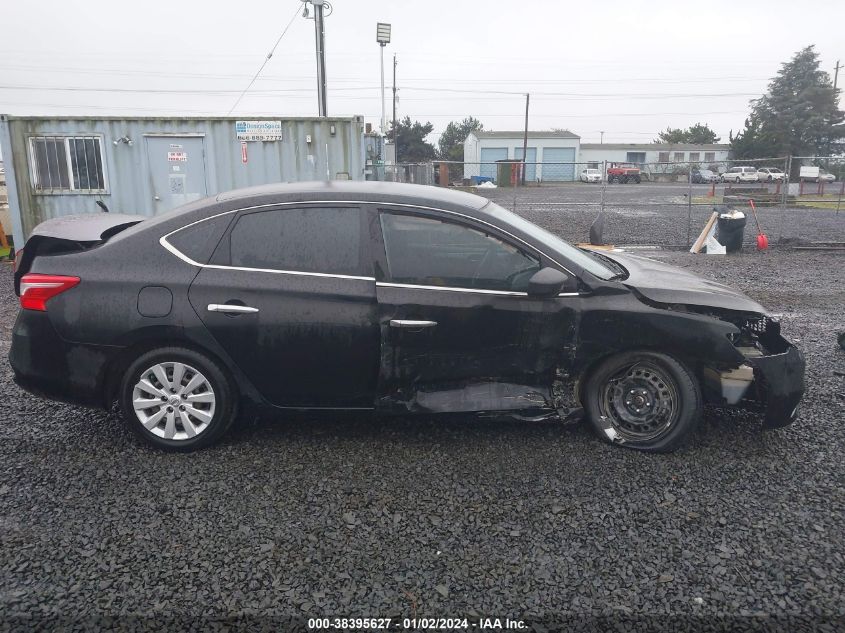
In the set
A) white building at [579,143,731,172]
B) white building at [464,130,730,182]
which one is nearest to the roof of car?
white building at [464,130,730,182]

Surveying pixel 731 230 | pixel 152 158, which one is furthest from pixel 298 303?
pixel 731 230

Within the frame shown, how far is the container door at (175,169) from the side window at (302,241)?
28.4ft

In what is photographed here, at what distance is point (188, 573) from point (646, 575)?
1.98 meters

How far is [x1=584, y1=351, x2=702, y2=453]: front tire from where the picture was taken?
13.2ft

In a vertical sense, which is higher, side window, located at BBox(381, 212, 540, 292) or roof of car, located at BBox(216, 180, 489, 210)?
roof of car, located at BBox(216, 180, 489, 210)

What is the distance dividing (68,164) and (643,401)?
449 inches

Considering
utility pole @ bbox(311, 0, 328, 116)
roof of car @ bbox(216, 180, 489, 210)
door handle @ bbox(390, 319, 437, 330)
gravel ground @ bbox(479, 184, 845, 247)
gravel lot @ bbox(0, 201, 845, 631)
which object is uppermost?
utility pole @ bbox(311, 0, 328, 116)

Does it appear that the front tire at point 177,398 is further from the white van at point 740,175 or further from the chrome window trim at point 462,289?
the white van at point 740,175

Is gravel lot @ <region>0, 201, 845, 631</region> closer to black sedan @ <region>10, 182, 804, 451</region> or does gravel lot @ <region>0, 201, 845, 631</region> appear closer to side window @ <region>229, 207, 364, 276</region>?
black sedan @ <region>10, 182, 804, 451</region>

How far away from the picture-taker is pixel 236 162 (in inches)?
484

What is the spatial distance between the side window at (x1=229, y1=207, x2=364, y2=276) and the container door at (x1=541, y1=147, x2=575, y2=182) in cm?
5116

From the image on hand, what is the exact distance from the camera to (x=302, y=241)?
13.5 ft

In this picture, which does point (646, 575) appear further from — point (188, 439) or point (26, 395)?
point (26, 395)

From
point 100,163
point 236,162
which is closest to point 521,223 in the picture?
point 236,162
